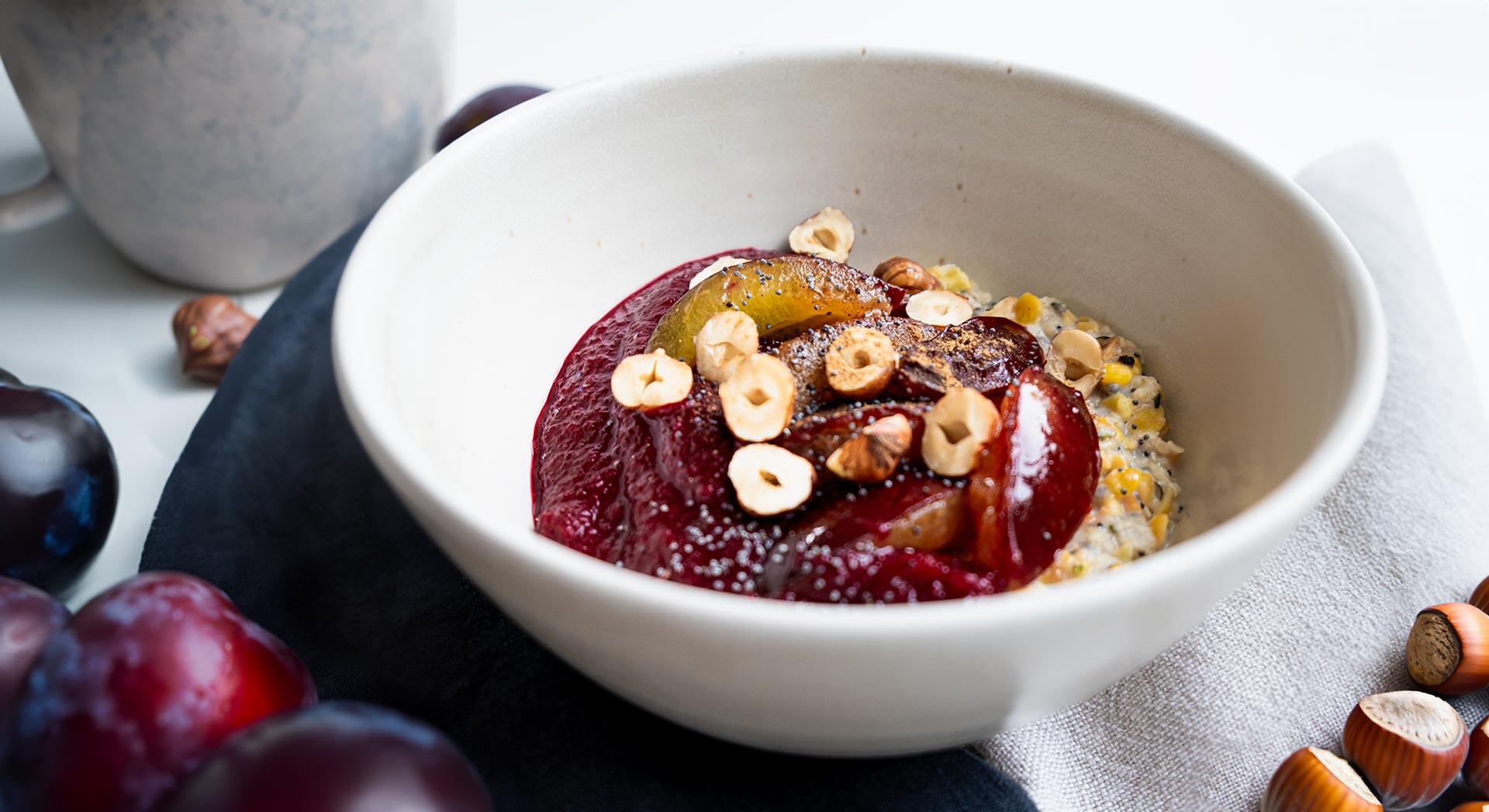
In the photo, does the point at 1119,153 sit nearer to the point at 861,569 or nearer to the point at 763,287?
the point at 763,287

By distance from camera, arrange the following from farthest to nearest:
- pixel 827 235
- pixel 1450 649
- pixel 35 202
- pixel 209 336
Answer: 1. pixel 35 202
2. pixel 209 336
3. pixel 827 235
4. pixel 1450 649

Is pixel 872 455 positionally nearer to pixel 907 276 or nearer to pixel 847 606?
pixel 847 606

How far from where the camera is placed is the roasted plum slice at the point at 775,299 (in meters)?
1.39

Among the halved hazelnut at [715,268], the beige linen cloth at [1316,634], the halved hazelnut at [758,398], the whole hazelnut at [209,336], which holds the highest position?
the halved hazelnut at [758,398]

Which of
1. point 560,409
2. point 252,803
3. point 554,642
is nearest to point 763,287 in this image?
point 560,409

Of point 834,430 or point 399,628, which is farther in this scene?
point 399,628

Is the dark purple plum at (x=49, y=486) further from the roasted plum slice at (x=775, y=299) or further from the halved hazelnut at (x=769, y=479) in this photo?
the halved hazelnut at (x=769, y=479)

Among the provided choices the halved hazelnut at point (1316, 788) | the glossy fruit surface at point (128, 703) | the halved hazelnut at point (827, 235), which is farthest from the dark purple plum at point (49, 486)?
the halved hazelnut at point (1316, 788)

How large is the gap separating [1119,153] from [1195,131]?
0.11 metres

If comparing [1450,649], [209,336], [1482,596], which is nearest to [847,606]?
[1450,649]

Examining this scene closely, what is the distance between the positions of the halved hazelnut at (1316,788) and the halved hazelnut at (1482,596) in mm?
345

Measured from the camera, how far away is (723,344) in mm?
1332

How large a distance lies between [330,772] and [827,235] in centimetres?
110

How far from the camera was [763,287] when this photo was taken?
4.63ft
